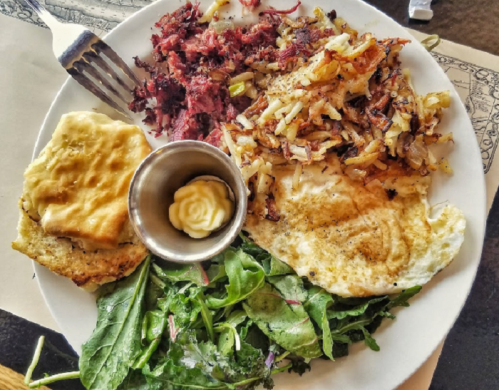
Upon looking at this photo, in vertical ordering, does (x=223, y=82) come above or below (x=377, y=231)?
above

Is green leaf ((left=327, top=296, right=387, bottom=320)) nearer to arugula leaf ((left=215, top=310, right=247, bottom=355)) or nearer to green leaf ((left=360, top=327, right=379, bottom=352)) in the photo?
green leaf ((left=360, top=327, right=379, bottom=352))

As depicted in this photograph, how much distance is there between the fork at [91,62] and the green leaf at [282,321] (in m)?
1.50

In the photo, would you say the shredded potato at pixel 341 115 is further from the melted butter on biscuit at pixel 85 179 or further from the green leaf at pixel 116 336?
the green leaf at pixel 116 336

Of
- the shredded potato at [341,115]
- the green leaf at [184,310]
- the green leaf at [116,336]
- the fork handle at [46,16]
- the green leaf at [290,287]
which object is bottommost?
the green leaf at [116,336]

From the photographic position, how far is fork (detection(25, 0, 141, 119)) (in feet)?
8.80

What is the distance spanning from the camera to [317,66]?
2.35 m

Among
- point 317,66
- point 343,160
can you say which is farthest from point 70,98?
point 343,160

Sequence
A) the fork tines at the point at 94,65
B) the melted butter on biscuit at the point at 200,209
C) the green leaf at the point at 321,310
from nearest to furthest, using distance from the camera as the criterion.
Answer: the green leaf at the point at 321,310
the melted butter on biscuit at the point at 200,209
the fork tines at the point at 94,65

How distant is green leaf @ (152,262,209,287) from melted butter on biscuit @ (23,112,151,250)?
1.08 feet

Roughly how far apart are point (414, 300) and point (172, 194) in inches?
61.7

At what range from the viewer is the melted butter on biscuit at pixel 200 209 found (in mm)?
2494

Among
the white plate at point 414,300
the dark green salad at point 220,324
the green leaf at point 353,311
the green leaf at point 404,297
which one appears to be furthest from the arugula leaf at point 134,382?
the green leaf at point 404,297

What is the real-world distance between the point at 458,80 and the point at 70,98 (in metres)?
2.58

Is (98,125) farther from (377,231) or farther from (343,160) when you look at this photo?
(377,231)
